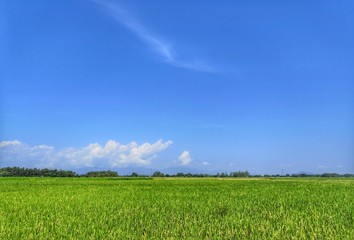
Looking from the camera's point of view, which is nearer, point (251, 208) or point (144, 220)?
point (144, 220)

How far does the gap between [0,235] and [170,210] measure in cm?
604

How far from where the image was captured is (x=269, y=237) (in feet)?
28.2

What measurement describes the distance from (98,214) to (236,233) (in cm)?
566

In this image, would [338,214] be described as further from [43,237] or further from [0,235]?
[0,235]

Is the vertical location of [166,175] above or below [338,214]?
above

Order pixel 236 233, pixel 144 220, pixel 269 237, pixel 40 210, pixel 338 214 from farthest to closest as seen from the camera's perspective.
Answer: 1. pixel 40 210
2. pixel 338 214
3. pixel 144 220
4. pixel 236 233
5. pixel 269 237

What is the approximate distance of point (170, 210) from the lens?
529 inches

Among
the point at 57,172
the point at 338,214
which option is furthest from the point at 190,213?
the point at 57,172

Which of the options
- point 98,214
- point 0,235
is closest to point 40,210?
point 98,214

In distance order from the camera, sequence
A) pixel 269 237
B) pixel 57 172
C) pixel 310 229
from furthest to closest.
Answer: pixel 57 172 < pixel 310 229 < pixel 269 237

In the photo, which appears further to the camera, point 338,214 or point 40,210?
point 40,210

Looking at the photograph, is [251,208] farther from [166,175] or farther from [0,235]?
[166,175]

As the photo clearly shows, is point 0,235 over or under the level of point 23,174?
under

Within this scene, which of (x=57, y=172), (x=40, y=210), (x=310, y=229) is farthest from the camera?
(x=57, y=172)
